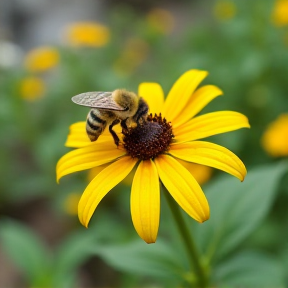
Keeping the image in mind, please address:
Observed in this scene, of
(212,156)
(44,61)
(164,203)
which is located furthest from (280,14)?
(212,156)

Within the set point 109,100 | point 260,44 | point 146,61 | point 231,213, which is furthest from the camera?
point 146,61

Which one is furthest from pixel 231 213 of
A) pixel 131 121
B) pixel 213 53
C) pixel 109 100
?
pixel 213 53

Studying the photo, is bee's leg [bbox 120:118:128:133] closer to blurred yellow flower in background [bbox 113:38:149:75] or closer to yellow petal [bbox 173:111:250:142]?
yellow petal [bbox 173:111:250:142]

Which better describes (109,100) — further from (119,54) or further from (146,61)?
(146,61)

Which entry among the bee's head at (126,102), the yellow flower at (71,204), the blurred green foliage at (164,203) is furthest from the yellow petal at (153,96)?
the yellow flower at (71,204)

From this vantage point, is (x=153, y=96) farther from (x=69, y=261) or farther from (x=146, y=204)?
(x=69, y=261)
